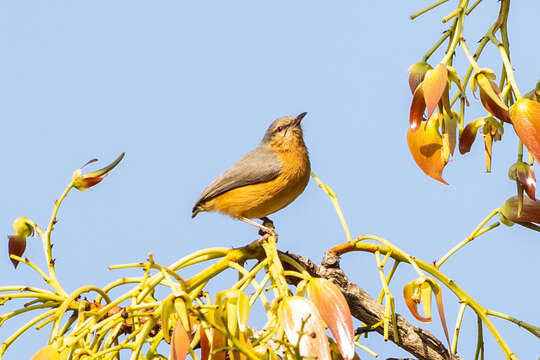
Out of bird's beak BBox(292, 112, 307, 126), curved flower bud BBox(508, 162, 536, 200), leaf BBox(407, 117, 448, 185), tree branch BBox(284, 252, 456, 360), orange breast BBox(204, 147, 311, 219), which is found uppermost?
bird's beak BBox(292, 112, 307, 126)

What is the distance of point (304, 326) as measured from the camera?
2.07 meters

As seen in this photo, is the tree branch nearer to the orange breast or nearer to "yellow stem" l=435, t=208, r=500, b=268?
"yellow stem" l=435, t=208, r=500, b=268

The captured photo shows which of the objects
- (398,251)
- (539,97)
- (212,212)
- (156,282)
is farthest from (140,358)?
(212,212)

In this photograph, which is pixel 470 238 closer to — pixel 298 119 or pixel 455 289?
pixel 455 289

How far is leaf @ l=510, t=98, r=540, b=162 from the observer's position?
2.20 metres

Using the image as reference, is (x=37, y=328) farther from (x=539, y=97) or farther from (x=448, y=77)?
(x=539, y=97)

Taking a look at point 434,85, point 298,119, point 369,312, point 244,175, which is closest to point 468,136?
point 434,85

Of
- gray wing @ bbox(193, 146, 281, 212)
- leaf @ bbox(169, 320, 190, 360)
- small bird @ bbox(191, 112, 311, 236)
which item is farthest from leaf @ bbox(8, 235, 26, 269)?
gray wing @ bbox(193, 146, 281, 212)

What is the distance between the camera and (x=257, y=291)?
2336mm

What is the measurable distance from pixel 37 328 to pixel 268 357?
32.9 inches

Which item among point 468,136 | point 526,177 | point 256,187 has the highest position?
point 468,136

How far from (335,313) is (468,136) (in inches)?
31.8

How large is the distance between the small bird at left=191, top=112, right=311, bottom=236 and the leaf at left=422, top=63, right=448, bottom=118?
9.11 ft

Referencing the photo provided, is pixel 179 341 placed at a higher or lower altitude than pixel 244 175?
lower
